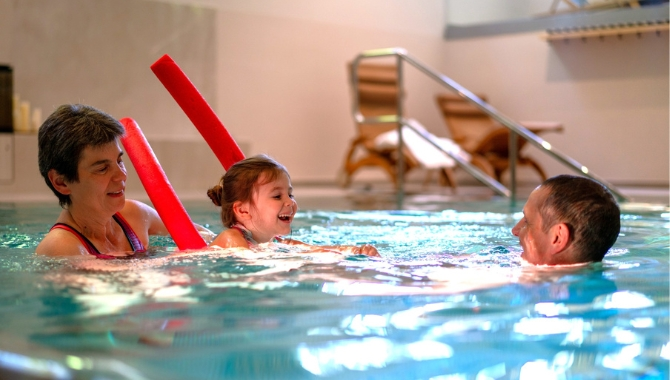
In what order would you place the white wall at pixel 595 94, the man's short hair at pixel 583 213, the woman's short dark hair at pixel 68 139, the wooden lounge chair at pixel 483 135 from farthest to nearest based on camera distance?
the white wall at pixel 595 94, the wooden lounge chair at pixel 483 135, the woman's short dark hair at pixel 68 139, the man's short hair at pixel 583 213

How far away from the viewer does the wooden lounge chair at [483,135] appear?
8.88 m

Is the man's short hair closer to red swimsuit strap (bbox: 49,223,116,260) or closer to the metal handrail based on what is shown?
red swimsuit strap (bbox: 49,223,116,260)

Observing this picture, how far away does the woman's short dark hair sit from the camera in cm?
236

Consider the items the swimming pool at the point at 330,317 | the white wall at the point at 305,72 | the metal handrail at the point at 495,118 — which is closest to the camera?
the swimming pool at the point at 330,317

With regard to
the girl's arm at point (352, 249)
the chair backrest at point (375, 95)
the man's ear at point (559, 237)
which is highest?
the chair backrest at point (375, 95)

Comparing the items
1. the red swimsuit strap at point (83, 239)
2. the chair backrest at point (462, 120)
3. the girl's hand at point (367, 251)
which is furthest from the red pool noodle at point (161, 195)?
the chair backrest at point (462, 120)

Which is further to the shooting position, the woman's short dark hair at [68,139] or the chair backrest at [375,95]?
the chair backrest at [375,95]

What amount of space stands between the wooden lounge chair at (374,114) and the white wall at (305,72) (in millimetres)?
924

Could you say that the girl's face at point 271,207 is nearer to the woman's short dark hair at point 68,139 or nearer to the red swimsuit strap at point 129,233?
the red swimsuit strap at point 129,233

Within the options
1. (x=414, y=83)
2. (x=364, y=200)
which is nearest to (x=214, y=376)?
(x=364, y=200)

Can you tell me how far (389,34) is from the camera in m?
11.1

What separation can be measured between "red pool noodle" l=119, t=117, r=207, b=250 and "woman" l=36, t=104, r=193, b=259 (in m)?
0.24

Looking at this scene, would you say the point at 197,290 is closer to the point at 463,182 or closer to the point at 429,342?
the point at 429,342

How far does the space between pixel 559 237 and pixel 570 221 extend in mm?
64
